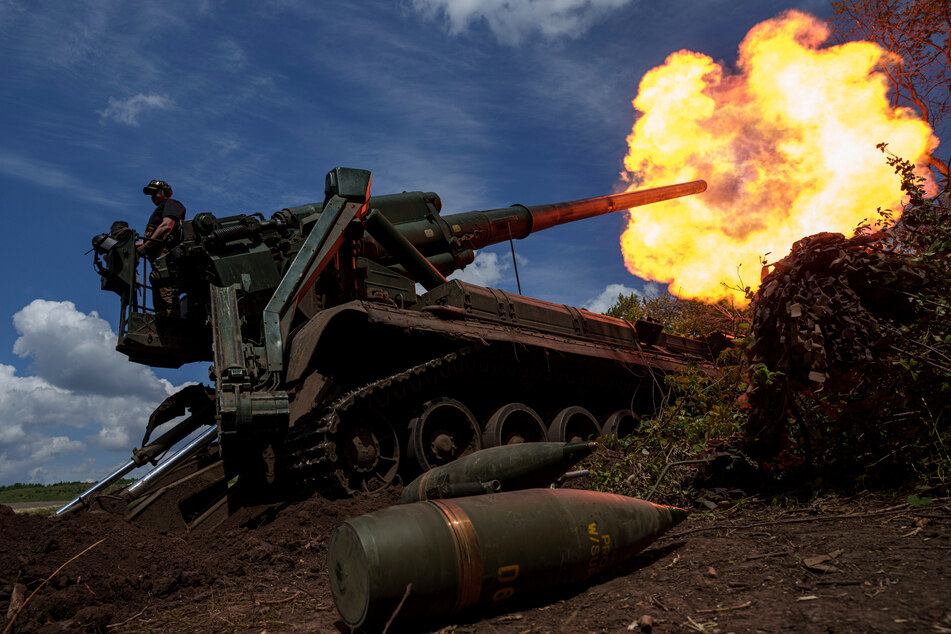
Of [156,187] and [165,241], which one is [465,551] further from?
[156,187]

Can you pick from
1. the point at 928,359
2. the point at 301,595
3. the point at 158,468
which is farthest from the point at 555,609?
the point at 158,468

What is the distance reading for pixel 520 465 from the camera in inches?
220

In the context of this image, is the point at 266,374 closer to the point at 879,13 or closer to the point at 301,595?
the point at 301,595

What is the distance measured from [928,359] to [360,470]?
6.23 meters

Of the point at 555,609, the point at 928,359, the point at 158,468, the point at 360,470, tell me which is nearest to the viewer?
the point at 555,609

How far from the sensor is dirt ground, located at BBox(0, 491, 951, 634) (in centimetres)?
363

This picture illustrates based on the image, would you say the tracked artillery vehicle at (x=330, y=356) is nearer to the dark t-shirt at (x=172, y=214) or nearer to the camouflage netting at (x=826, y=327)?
the dark t-shirt at (x=172, y=214)

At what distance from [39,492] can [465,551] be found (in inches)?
950

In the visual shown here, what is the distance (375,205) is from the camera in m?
12.0

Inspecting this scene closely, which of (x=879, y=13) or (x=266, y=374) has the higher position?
(x=879, y=13)

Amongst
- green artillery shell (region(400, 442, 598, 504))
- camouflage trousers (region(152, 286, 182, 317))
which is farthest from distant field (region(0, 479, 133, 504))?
green artillery shell (region(400, 442, 598, 504))

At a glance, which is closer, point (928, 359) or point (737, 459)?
point (928, 359)

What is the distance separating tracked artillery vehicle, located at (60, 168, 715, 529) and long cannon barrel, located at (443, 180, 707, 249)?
1.05 m

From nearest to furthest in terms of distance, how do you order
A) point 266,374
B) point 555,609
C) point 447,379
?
point 555,609
point 266,374
point 447,379
